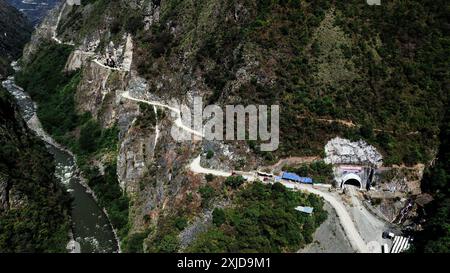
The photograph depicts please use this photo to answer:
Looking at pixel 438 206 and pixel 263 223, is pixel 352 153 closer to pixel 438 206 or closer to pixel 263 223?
pixel 438 206

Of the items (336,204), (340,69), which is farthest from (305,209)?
(340,69)

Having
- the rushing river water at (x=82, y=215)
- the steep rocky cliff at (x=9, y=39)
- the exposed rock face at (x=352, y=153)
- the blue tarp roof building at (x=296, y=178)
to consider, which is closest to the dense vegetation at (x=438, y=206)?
the exposed rock face at (x=352, y=153)

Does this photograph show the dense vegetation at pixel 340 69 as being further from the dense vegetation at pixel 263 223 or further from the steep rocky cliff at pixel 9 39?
the steep rocky cliff at pixel 9 39

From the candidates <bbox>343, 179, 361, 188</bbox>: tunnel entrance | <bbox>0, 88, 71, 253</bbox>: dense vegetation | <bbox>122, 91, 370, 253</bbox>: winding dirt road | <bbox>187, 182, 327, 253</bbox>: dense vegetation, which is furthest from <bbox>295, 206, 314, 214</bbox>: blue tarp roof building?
<bbox>0, 88, 71, 253</bbox>: dense vegetation

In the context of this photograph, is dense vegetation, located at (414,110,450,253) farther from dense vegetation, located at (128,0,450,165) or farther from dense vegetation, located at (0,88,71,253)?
dense vegetation, located at (0,88,71,253)

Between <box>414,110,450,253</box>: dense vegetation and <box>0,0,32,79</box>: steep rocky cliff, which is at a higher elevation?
<box>0,0,32,79</box>: steep rocky cliff
